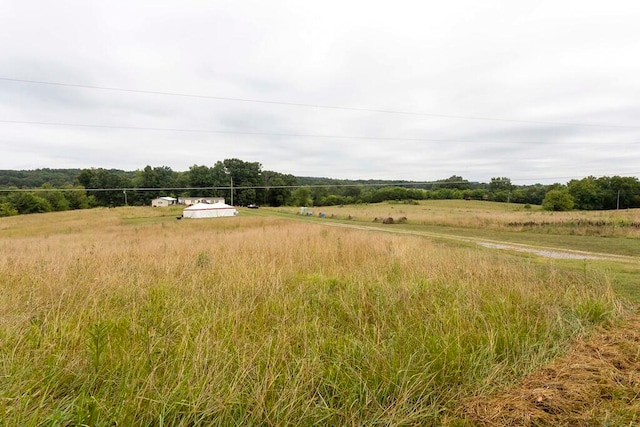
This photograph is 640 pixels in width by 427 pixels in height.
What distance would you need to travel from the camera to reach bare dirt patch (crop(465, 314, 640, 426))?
2303 millimetres

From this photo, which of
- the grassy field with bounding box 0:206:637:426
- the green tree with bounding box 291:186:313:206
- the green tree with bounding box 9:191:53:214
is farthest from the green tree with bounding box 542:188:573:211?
the green tree with bounding box 9:191:53:214

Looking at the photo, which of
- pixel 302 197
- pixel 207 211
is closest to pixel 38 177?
pixel 207 211

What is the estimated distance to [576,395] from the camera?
2.55 m

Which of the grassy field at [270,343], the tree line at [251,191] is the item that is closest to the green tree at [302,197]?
the tree line at [251,191]

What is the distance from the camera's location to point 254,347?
307cm

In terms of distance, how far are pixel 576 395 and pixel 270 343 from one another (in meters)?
2.80

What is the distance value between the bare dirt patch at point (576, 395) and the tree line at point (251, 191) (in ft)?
255

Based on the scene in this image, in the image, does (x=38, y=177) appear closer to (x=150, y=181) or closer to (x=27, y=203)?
(x=27, y=203)

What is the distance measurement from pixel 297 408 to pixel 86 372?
6.14ft

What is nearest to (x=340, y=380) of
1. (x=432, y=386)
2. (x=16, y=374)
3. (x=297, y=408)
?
(x=297, y=408)

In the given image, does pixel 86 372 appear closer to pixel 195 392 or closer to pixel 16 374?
pixel 16 374

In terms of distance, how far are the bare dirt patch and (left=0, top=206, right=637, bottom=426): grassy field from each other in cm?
15

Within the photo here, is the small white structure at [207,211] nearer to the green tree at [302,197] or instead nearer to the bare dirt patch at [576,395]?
the green tree at [302,197]

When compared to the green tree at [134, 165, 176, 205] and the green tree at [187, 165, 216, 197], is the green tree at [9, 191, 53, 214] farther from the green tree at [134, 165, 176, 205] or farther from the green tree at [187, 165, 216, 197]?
the green tree at [187, 165, 216, 197]
